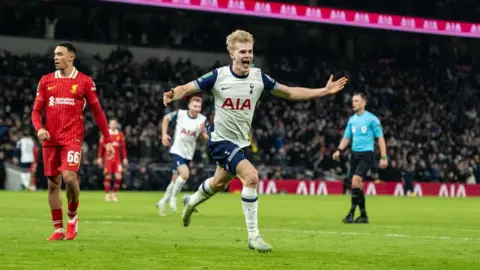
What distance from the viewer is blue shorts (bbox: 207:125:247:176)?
11577 millimetres

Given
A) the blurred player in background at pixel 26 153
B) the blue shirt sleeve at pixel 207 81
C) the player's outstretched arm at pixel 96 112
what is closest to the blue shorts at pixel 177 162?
the player's outstretched arm at pixel 96 112

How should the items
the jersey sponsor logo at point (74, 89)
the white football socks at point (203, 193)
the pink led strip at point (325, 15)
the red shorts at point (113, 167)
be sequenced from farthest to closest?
the pink led strip at point (325, 15)
the red shorts at point (113, 167)
the white football socks at point (203, 193)
the jersey sponsor logo at point (74, 89)

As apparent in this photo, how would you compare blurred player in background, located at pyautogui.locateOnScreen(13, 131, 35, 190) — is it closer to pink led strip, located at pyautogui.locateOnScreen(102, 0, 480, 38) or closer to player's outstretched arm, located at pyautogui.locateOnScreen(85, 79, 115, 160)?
pink led strip, located at pyautogui.locateOnScreen(102, 0, 480, 38)

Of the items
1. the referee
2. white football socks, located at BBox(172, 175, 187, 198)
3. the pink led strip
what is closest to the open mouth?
the referee

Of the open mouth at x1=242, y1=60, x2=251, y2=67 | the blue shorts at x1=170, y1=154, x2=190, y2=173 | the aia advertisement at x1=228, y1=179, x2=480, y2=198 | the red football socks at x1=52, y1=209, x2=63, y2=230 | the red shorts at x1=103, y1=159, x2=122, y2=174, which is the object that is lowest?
the aia advertisement at x1=228, y1=179, x2=480, y2=198

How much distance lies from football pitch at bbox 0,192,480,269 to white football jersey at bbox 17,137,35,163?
49.1 ft

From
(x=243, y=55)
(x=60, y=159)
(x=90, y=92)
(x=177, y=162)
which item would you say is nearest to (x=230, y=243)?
(x=60, y=159)

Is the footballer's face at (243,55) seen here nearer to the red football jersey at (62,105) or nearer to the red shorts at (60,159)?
the red football jersey at (62,105)

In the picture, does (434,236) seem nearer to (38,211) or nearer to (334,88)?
(334,88)

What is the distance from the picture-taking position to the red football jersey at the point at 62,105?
12.2m

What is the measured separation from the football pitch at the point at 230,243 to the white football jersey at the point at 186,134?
5.05ft

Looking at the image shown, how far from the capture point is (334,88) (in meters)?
11.4

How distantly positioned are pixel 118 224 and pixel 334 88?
6.11 metres

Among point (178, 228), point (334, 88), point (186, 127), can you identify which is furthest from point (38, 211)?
point (334, 88)
